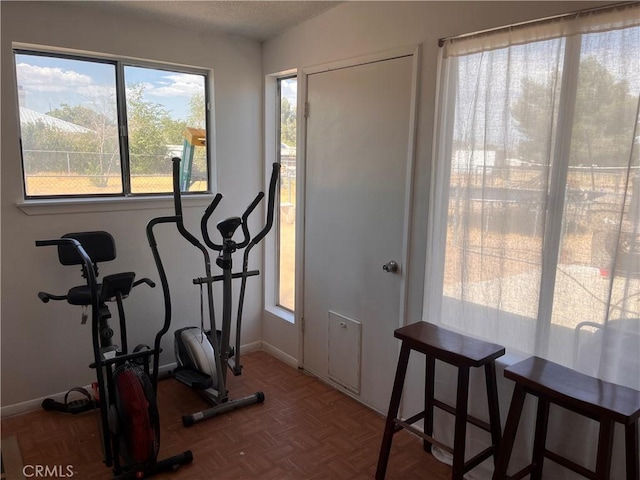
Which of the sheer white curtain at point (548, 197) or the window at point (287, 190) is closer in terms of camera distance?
the sheer white curtain at point (548, 197)

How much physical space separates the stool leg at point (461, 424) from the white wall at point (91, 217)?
214cm

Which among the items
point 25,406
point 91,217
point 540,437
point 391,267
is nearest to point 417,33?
point 391,267

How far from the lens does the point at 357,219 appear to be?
2.77 m

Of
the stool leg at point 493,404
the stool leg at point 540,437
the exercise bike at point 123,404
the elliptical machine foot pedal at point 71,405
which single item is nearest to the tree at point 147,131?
the exercise bike at point 123,404

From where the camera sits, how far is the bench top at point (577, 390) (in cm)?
146

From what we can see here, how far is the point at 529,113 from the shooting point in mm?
1870

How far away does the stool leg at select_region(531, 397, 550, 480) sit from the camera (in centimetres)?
180

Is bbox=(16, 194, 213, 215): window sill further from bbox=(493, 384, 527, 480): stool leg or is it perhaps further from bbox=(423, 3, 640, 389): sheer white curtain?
bbox=(493, 384, 527, 480): stool leg

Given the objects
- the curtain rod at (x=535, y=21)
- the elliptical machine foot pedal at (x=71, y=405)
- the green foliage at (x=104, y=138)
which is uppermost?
the curtain rod at (x=535, y=21)

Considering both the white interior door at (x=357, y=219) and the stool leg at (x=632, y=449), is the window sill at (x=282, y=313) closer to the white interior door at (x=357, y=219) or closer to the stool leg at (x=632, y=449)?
the white interior door at (x=357, y=219)

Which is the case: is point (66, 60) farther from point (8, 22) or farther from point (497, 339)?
point (497, 339)

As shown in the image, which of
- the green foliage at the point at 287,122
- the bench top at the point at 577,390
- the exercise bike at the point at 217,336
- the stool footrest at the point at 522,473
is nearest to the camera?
the bench top at the point at 577,390

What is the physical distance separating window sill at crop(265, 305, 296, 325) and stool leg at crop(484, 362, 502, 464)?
5.65 ft

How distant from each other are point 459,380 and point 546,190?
33.9 inches
